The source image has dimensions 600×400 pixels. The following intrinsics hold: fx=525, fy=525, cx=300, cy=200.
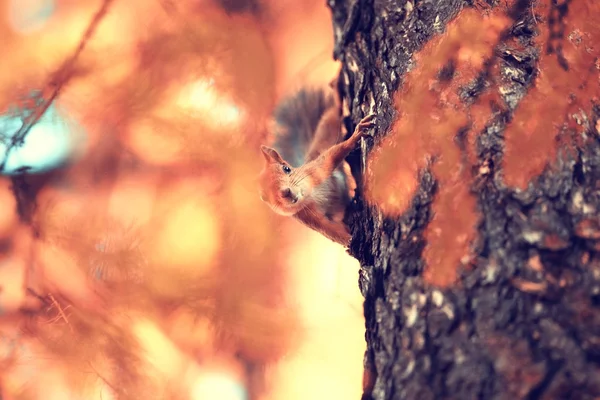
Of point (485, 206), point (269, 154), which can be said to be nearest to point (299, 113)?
point (269, 154)

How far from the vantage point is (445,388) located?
2.60 feet

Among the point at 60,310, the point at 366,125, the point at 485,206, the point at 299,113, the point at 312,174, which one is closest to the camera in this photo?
the point at 485,206

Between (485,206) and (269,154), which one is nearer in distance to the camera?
(485,206)

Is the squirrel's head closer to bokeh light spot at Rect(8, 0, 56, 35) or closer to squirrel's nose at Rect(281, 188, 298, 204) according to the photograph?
squirrel's nose at Rect(281, 188, 298, 204)

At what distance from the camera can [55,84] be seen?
4.94 ft

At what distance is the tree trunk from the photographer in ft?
2.53

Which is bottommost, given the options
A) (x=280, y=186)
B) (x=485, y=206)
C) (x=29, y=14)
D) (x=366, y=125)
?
(x=485, y=206)

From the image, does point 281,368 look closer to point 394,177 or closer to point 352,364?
point 352,364

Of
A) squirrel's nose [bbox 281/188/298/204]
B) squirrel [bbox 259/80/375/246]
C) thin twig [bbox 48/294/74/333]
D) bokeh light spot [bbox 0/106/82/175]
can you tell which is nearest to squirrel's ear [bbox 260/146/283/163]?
squirrel [bbox 259/80/375/246]

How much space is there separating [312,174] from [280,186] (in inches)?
4.3

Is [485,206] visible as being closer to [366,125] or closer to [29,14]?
[366,125]

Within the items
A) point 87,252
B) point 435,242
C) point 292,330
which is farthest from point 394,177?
point 87,252

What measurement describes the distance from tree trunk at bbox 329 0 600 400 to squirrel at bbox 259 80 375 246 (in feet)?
1.45

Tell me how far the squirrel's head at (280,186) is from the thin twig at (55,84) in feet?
1.99
